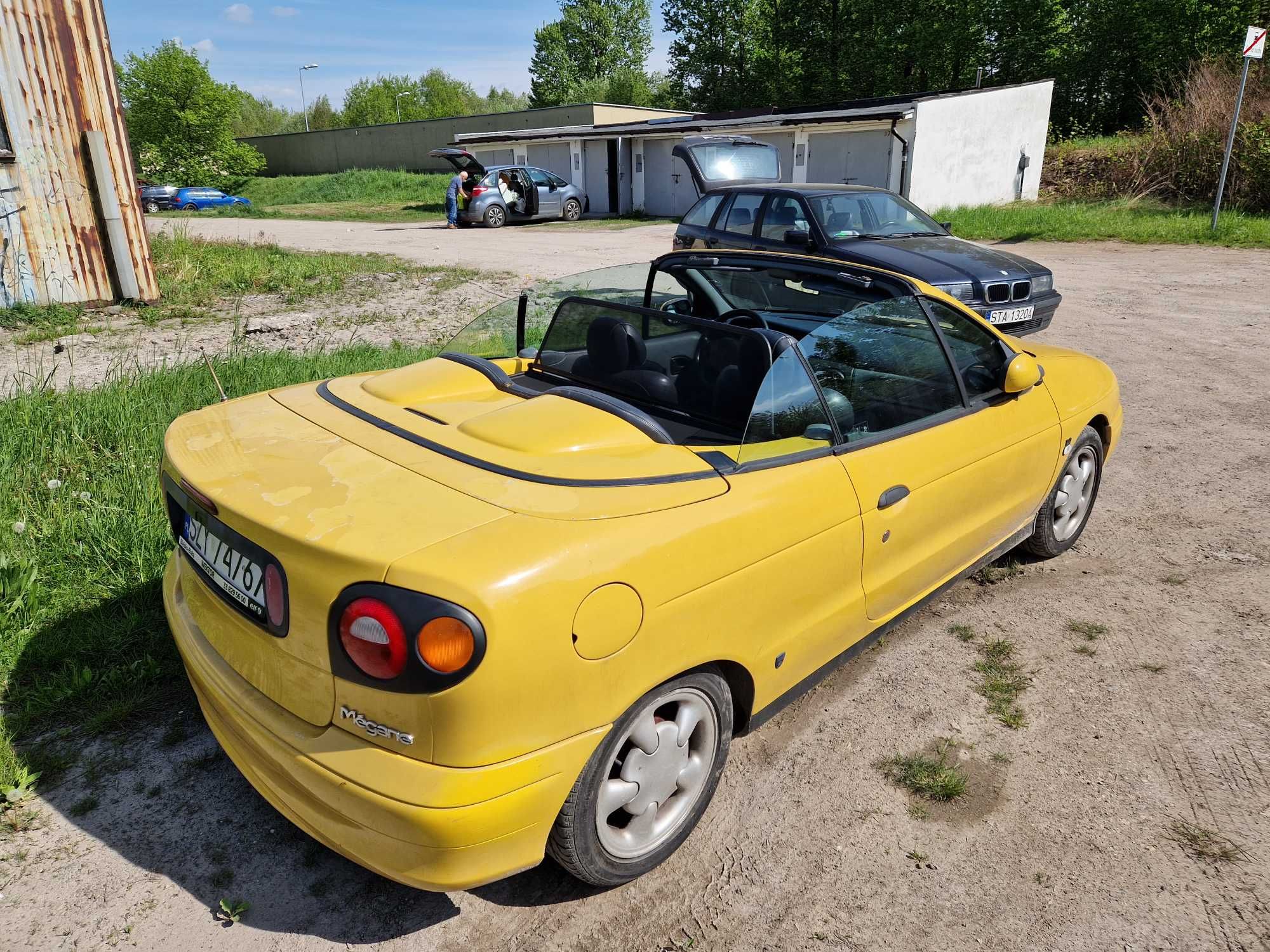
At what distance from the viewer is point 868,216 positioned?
9352mm

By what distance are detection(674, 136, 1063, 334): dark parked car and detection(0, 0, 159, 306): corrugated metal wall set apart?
6.51m

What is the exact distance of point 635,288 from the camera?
13.7 feet

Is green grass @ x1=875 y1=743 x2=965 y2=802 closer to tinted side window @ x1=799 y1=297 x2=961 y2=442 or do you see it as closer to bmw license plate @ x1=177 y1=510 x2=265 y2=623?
tinted side window @ x1=799 y1=297 x2=961 y2=442

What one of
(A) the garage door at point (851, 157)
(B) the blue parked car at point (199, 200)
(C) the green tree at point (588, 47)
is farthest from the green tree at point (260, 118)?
Answer: (A) the garage door at point (851, 157)

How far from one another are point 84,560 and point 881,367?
137 inches

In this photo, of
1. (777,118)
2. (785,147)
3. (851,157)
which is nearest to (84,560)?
(851,157)

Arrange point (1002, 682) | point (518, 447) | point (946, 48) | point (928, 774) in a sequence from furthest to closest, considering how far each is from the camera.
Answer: point (946, 48) → point (1002, 682) → point (928, 774) → point (518, 447)

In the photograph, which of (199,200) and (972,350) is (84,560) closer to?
(972,350)

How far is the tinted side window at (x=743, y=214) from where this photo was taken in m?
9.70

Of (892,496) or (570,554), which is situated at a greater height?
(570,554)

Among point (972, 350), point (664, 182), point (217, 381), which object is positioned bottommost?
point (217, 381)

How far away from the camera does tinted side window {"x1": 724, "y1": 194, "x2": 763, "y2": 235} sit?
31.8ft

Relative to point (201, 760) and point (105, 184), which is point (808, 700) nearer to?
point (201, 760)

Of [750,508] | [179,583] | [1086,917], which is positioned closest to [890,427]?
[750,508]
